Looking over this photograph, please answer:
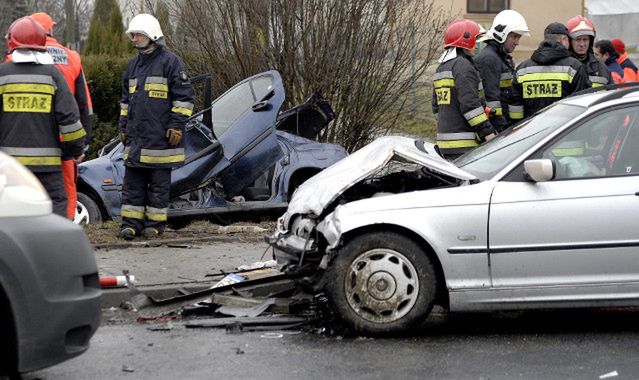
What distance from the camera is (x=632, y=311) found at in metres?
7.62

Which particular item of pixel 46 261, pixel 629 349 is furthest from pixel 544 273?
pixel 46 261

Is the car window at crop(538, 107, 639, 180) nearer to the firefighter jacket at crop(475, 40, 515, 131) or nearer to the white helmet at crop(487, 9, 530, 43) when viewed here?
the firefighter jacket at crop(475, 40, 515, 131)

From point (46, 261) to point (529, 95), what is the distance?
18.8 ft

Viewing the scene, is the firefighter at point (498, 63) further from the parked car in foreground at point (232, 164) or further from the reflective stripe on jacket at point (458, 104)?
the parked car in foreground at point (232, 164)

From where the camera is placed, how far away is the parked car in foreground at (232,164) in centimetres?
1044

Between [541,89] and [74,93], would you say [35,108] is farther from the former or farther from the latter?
[541,89]

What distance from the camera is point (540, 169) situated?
662cm

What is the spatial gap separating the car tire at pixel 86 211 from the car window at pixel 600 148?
16.6ft

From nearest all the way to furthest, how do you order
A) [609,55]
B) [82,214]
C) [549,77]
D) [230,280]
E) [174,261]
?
[230,280] < [174,261] < [549,77] < [82,214] < [609,55]

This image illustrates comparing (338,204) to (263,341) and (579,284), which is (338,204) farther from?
(579,284)

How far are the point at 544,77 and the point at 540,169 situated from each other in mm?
3269

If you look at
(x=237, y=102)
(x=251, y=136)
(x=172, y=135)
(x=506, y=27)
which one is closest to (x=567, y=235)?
(x=506, y=27)

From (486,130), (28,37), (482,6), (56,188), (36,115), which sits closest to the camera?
(28,37)

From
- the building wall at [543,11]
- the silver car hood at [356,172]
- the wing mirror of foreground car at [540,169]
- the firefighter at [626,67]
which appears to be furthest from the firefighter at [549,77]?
the building wall at [543,11]
